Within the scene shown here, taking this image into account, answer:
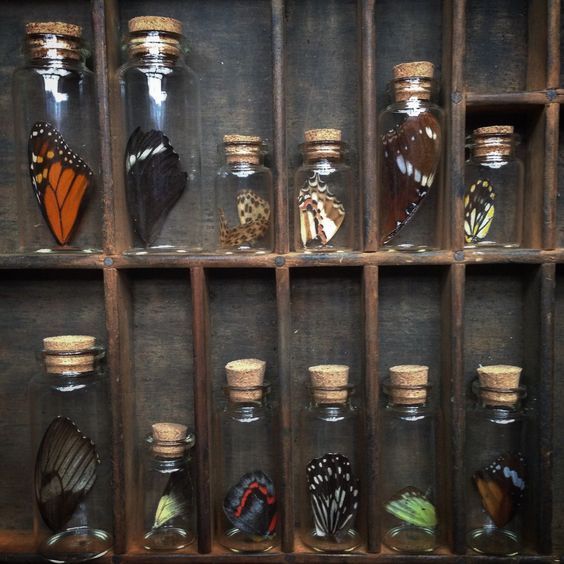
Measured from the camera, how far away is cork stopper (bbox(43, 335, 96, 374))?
0.85 m

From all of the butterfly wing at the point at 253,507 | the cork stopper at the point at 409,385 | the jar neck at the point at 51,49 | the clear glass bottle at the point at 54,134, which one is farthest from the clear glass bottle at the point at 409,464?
the jar neck at the point at 51,49

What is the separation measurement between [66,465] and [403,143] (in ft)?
2.22

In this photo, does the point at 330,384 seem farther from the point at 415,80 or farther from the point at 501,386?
the point at 415,80

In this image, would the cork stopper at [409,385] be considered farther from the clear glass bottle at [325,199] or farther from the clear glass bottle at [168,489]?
the clear glass bottle at [168,489]

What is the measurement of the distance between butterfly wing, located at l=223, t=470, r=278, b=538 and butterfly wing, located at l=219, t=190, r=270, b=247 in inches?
14.3

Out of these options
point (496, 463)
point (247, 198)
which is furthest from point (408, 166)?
point (496, 463)

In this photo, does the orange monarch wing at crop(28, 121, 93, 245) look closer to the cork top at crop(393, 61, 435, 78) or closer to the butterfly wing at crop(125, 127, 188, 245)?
the butterfly wing at crop(125, 127, 188, 245)

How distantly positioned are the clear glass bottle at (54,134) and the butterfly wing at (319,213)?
301mm

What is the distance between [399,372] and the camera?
87cm

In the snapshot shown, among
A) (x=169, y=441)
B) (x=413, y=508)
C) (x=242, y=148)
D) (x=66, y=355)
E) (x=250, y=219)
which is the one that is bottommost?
(x=413, y=508)

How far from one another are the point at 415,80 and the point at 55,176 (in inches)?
21.2

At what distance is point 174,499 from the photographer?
35.4 inches

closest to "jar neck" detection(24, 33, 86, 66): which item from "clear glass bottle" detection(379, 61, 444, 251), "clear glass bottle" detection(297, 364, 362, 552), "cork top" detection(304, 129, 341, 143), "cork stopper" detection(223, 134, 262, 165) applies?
"cork stopper" detection(223, 134, 262, 165)

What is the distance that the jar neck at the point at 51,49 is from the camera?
0.85m
